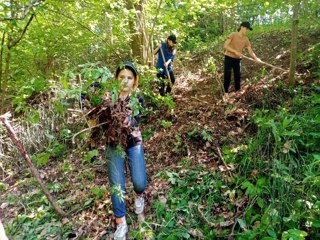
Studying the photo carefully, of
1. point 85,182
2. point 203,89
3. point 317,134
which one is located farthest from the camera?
point 203,89

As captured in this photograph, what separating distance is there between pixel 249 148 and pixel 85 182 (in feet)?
8.16

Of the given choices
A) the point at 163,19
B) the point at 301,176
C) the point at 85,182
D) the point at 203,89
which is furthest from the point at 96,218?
the point at 163,19

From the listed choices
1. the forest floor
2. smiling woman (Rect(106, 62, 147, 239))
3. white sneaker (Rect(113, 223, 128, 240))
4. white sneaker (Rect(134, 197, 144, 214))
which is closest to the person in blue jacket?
the forest floor

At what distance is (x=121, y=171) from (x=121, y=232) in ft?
2.15

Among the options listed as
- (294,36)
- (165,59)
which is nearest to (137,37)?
(165,59)

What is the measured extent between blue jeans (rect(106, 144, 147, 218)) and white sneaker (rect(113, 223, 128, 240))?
11 centimetres

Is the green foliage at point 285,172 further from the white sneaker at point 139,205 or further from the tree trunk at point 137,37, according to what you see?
the tree trunk at point 137,37

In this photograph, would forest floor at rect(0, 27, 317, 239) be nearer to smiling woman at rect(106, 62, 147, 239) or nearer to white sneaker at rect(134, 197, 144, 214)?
white sneaker at rect(134, 197, 144, 214)

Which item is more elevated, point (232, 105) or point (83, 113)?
point (83, 113)

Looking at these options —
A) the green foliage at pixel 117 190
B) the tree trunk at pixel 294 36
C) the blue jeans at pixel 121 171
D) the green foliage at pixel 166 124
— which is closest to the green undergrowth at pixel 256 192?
the blue jeans at pixel 121 171

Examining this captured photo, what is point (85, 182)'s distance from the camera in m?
4.06

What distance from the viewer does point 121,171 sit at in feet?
9.08

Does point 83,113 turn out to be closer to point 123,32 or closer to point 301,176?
point 301,176

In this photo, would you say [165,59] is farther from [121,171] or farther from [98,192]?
[121,171]
